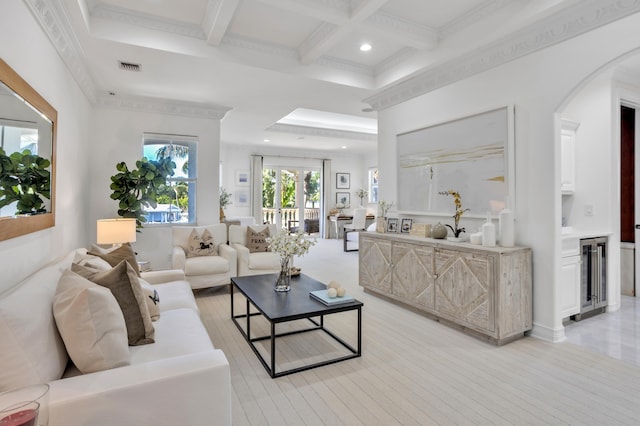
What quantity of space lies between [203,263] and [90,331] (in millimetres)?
2941

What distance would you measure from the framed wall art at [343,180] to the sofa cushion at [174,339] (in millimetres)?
8673

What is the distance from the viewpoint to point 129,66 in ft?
12.4

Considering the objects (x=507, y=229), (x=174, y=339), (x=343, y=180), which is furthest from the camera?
(x=343, y=180)

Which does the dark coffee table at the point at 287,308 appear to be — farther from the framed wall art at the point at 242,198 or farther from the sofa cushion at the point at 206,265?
the framed wall art at the point at 242,198

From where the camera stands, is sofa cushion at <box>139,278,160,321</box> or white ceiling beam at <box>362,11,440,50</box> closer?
sofa cushion at <box>139,278,160,321</box>

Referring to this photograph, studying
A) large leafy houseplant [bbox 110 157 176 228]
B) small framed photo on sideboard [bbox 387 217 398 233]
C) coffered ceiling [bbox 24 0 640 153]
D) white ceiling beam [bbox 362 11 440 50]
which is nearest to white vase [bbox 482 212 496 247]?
small framed photo on sideboard [bbox 387 217 398 233]

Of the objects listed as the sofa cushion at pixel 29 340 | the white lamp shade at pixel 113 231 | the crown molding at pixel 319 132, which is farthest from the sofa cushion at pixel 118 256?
the crown molding at pixel 319 132

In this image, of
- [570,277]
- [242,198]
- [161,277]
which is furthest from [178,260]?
[242,198]

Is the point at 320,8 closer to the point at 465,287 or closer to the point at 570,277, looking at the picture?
the point at 465,287

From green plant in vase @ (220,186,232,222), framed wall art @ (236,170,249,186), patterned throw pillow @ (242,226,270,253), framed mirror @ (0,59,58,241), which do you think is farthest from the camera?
framed wall art @ (236,170,249,186)

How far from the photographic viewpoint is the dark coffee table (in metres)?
2.45

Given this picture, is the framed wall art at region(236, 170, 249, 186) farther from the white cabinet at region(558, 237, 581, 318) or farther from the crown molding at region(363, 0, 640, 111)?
the white cabinet at region(558, 237, 581, 318)

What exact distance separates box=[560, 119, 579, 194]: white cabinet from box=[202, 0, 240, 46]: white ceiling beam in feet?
12.3

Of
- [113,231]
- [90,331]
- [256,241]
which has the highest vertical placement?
[113,231]
